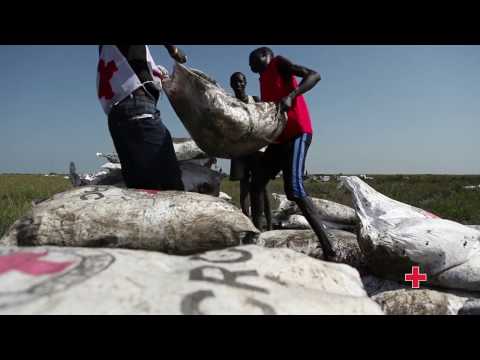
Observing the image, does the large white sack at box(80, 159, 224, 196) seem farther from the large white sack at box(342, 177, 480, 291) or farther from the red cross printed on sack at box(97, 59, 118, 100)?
the large white sack at box(342, 177, 480, 291)

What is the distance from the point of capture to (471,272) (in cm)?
192

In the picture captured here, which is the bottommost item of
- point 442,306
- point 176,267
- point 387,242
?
point 442,306

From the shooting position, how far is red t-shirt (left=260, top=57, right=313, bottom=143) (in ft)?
7.45

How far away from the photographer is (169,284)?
975 millimetres

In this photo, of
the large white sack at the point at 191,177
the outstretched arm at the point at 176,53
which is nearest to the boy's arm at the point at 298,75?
the outstretched arm at the point at 176,53

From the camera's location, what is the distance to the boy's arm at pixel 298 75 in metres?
2.13

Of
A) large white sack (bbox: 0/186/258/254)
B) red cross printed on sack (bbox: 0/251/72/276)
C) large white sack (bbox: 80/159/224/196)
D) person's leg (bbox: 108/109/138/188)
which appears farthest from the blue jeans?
red cross printed on sack (bbox: 0/251/72/276)

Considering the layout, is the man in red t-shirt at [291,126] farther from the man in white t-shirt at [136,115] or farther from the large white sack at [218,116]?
the man in white t-shirt at [136,115]

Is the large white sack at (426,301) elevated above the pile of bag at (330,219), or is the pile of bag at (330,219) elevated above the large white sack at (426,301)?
the pile of bag at (330,219)

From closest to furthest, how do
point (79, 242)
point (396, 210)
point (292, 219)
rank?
point (79, 242), point (396, 210), point (292, 219)

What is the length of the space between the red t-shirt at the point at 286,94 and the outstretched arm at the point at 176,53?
23.4 inches
